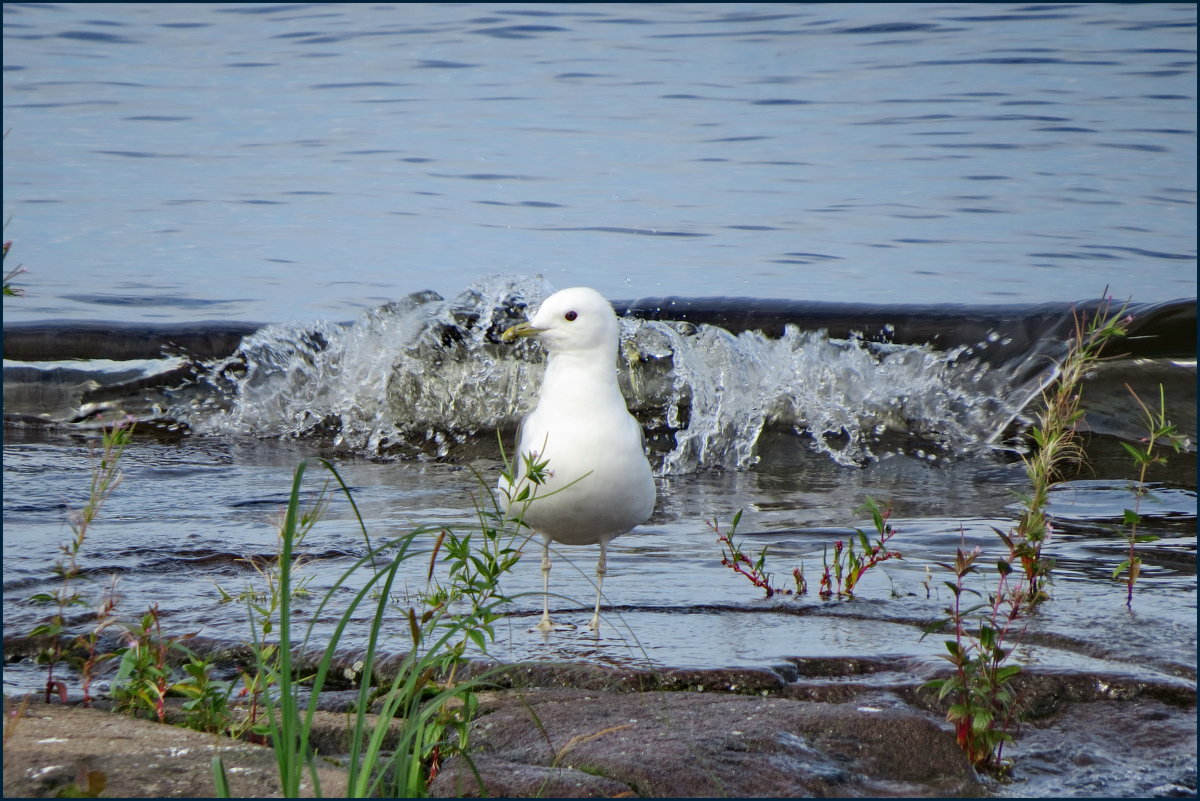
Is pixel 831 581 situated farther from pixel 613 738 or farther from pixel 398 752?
pixel 398 752

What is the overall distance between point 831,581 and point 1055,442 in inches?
42.4

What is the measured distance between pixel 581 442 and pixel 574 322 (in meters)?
0.49

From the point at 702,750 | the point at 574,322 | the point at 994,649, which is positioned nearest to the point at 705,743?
the point at 702,750

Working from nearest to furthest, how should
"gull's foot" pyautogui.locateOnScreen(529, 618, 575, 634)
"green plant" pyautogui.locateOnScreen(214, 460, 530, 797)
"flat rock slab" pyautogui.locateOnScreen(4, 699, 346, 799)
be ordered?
"green plant" pyautogui.locateOnScreen(214, 460, 530, 797)
"flat rock slab" pyautogui.locateOnScreen(4, 699, 346, 799)
"gull's foot" pyautogui.locateOnScreen(529, 618, 575, 634)

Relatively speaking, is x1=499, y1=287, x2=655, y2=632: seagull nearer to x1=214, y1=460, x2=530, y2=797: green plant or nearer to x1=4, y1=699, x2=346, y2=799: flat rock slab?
x1=214, y1=460, x2=530, y2=797: green plant

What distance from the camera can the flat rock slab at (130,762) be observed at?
2.35m

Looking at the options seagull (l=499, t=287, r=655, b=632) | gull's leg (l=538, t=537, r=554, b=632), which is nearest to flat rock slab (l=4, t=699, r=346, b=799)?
gull's leg (l=538, t=537, r=554, b=632)

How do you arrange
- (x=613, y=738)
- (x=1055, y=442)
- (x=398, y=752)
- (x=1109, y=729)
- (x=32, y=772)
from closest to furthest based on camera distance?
(x=398, y=752), (x=32, y=772), (x=613, y=738), (x=1109, y=729), (x=1055, y=442)

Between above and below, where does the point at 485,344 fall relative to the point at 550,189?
below

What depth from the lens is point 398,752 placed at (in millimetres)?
2203

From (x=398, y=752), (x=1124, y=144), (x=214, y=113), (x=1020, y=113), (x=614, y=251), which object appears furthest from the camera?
(x=214, y=113)

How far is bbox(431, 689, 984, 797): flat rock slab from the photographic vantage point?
2.50 metres

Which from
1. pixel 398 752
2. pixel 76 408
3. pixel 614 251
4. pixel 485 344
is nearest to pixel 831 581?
pixel 398 752

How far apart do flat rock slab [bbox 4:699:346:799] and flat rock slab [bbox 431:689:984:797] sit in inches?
14.6
